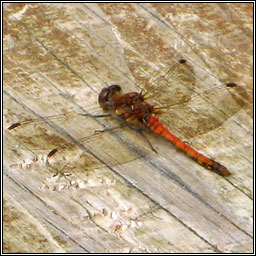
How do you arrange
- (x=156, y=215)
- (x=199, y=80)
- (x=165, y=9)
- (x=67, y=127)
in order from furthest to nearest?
(x=165, y=9)
(x=199, y=80)
(x=67, y=127)
(x=156, y=215)

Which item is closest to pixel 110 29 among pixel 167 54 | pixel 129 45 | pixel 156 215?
pixel 129 45

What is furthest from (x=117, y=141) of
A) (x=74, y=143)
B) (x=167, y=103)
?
(x=167, y=103)

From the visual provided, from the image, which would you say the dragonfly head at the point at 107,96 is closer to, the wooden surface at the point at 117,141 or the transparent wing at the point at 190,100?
the wooden surface at the point at 117,141

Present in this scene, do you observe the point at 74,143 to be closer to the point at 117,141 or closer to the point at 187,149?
the point at 117,141

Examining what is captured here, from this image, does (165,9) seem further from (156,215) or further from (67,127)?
(156,215)

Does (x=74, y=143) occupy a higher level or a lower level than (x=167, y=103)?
lower

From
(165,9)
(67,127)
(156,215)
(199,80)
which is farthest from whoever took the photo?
(165,9)

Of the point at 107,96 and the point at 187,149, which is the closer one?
the point at 187,149

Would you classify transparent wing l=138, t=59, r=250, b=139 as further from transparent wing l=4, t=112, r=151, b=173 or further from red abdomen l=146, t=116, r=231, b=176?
transparent wing l=4, t=112, r=151, b=173
